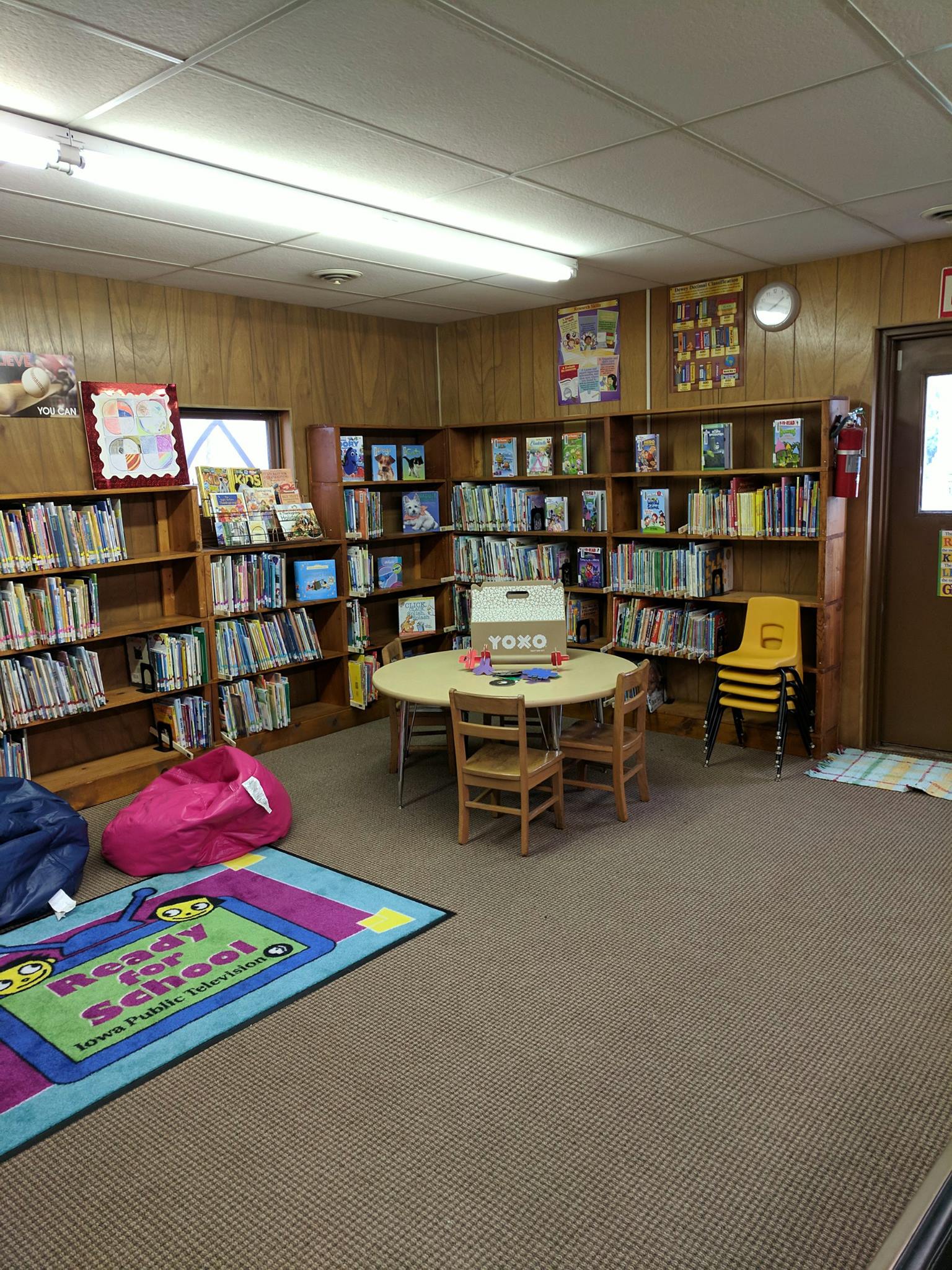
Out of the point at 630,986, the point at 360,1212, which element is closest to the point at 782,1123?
the point at 630,986

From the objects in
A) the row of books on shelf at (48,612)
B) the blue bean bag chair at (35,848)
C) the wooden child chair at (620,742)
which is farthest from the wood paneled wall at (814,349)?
the blue bean bag chair at (35,848)

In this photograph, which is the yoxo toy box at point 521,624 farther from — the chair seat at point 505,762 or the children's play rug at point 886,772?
the children's play rug at point 886,772

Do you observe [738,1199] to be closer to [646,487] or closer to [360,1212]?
[360,1212]

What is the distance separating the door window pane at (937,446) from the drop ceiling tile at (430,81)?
8.87 ft

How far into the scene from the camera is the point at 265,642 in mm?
5746

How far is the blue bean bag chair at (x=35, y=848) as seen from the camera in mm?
3660

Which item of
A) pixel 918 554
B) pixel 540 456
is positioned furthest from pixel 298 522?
pixel 918 554

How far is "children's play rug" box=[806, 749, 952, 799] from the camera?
4.85 meters

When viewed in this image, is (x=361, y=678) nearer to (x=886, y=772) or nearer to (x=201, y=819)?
(x=201, y=819)

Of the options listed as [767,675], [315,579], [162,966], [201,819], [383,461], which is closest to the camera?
[162,966]

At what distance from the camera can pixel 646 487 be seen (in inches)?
243

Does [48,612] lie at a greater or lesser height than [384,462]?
lesser

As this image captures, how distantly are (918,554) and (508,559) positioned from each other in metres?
2.66

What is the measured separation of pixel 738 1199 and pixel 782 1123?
1.05 feet
